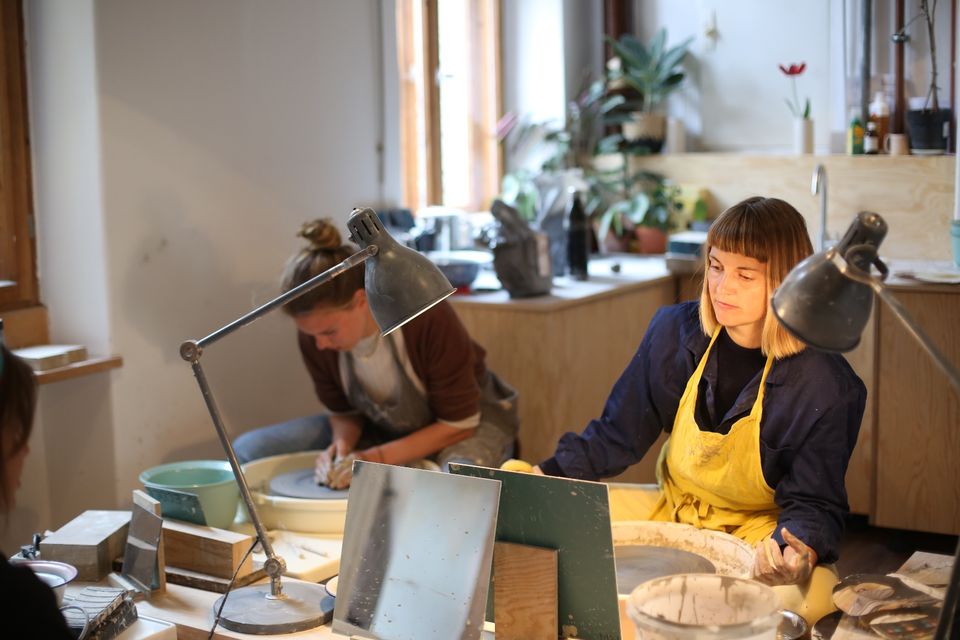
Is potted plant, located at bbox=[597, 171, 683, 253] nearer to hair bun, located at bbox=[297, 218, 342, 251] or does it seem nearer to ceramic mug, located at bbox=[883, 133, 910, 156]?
ceramic mug, located at bbox=[883, 133, 910, 156]

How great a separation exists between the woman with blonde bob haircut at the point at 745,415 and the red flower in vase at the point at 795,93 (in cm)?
256

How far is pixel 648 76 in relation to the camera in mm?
4844

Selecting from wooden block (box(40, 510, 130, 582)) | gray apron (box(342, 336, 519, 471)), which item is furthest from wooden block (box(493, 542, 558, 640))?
gray apron (box(342, 336, 519, 471))

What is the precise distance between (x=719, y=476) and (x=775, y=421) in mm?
157

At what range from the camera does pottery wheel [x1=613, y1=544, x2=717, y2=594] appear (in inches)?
70.6

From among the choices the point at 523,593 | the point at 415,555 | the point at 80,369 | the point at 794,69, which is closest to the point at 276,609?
the point at 415,555

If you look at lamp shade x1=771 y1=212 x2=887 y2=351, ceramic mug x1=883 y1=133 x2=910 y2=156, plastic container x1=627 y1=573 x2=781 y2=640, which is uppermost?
ceramic mug x1=883 y1=133 x2=910 y2=156

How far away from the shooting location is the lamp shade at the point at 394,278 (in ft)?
5.30

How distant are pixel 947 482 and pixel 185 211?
2.38 metres

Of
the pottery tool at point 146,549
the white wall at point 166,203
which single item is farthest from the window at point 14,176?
the pottery tool at point 146,549

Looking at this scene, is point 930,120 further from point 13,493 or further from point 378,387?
point 13,493

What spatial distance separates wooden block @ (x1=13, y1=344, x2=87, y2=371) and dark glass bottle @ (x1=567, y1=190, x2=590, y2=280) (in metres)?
1.74

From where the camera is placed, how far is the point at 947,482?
326 centimetres

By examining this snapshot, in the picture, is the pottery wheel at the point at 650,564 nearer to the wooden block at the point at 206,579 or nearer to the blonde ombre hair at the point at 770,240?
the blonde ombre hair at the point at 770,240
